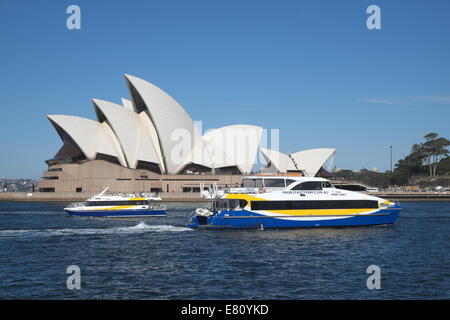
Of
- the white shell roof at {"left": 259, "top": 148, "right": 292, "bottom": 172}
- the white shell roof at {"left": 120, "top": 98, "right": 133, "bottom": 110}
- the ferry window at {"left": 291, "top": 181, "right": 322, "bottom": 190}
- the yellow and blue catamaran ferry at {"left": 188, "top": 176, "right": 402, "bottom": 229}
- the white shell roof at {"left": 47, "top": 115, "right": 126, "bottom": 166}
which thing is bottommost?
the yellow and blue catamaran ferry at {"left": 188, "top": 176, "right": 402, "bottom": 229}

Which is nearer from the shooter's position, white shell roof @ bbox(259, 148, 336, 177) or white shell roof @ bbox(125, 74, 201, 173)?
white shell roof @ bbox(125, 74, 201, 173)

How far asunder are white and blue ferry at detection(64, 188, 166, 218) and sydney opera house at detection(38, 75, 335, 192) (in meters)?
42.5

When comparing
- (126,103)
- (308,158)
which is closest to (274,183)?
(126,103)

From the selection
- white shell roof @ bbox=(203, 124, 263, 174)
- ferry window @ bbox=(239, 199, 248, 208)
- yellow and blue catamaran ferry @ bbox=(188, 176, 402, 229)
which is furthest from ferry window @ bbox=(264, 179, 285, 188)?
white shell roof @ bbox=(203, 124, 263, 174)

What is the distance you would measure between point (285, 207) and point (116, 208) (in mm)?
22737

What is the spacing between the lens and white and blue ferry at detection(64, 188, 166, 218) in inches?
2035

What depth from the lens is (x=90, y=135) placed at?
95750 millimetres

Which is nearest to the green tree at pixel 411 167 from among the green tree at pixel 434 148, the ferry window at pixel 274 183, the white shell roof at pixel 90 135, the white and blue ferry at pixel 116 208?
the green tree at pixel 434 148

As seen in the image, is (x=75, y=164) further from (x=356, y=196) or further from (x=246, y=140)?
(x=356, y=196)

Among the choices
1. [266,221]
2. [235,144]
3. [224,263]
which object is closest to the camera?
[224,263]

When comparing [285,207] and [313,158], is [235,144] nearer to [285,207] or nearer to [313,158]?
[313,158]

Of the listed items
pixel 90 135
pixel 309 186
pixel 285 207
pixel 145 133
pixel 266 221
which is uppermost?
pixel 145 133

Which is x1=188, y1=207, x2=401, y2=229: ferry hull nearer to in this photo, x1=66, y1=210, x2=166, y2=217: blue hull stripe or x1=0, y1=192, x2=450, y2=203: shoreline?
x1=66, y1=210, x2=166, y2=217: blue hull stripe
